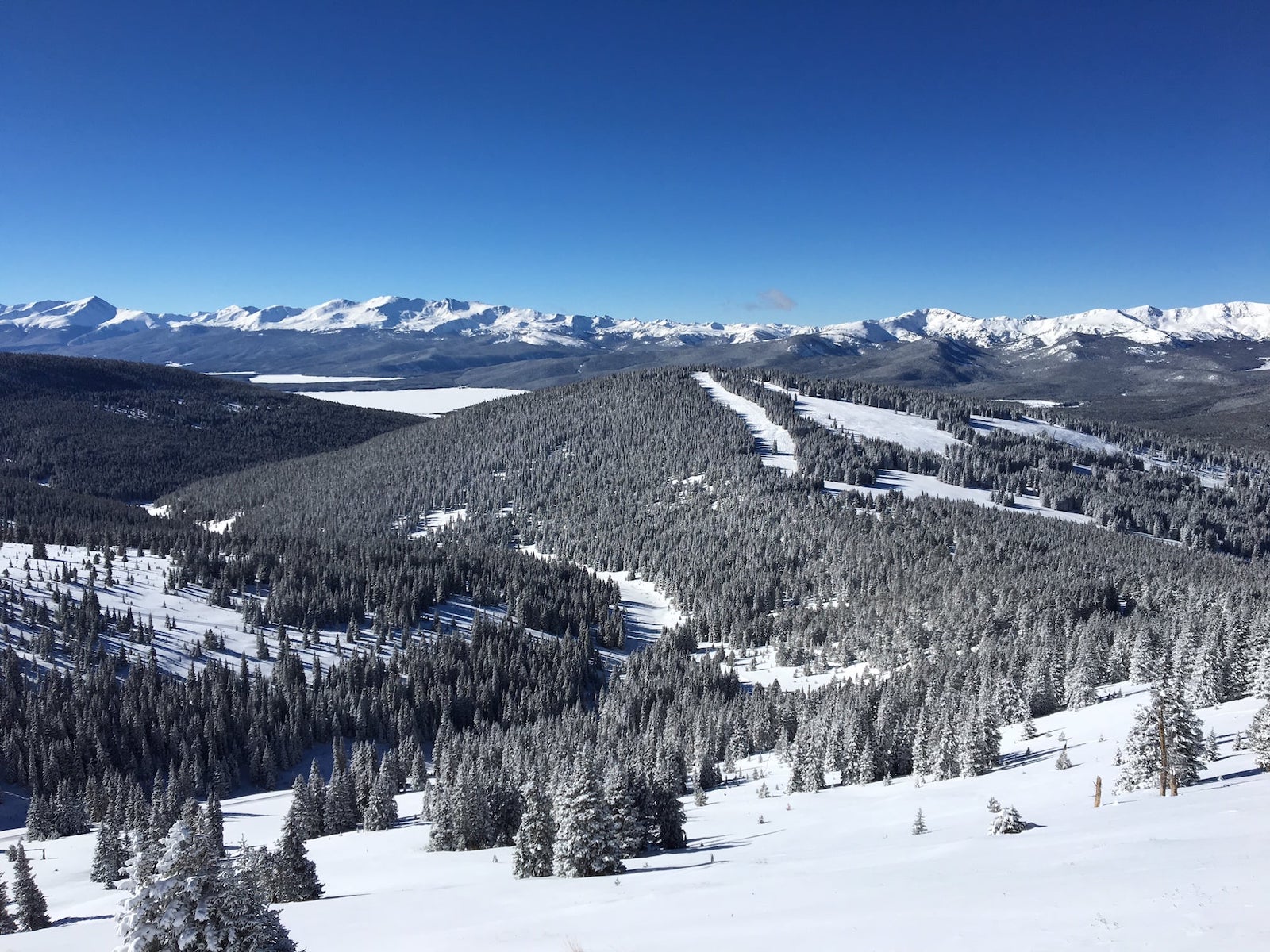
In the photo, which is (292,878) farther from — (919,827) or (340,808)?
(919,827)

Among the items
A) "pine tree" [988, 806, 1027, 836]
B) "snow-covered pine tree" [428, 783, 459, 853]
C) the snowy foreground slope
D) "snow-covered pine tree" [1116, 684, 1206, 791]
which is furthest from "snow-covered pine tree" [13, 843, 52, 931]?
"snow-covered pine tree" [1116, 684, 1206, 791]

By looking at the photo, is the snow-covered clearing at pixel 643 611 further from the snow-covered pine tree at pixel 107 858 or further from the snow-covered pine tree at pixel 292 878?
the snow-covered pine tree at pixel 292 878

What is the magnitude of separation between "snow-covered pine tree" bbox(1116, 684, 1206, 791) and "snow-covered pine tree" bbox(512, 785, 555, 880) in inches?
1481

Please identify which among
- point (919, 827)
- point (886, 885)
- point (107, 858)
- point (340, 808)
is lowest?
point (340, 808)

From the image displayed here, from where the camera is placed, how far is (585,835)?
43781 mm

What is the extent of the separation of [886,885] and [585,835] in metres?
20.6

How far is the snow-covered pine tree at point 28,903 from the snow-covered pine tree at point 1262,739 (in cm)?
8028

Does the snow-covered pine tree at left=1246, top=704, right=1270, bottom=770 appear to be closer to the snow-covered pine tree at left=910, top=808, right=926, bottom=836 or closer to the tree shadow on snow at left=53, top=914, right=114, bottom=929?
the snow-covered pine tree at left=910, top=808, right=926, bottom=836

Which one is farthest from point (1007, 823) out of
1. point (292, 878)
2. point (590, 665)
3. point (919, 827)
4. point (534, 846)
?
point (590, 665)

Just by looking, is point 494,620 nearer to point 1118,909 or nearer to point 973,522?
point 973,522

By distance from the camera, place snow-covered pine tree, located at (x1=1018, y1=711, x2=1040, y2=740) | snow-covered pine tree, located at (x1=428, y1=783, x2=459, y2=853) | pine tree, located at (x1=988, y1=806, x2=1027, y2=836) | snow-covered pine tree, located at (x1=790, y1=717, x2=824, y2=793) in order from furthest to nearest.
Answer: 1. snow-covered pine tree, located at (x1=1018, y1=711, x2=1040, y2=740)
2. snow-covered pine tree, located at (x1=790, y1=717, x2=824, y2=793)
3. snow-covered pine tree, located at (x1=428, y1=783, x2=459, y2=853)
4. pine tree, located at (x1=988, y1=806, x2=1027, y2=836)

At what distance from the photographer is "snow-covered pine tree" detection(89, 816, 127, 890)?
6341 cm

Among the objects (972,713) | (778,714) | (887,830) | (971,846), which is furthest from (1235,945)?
(778,714)

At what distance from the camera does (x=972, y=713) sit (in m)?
64.1
